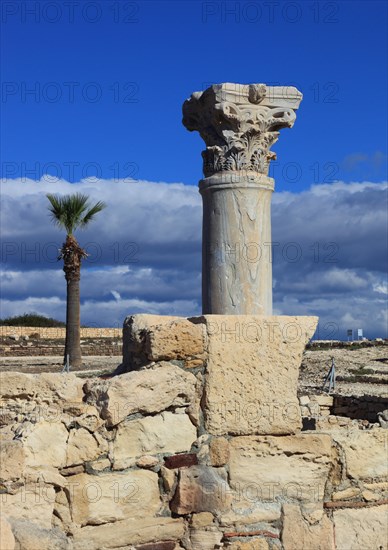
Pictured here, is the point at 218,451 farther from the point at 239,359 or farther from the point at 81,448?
the point at 81,448

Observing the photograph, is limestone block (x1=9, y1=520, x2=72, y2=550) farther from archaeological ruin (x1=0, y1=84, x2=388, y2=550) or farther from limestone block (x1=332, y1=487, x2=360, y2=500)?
limestone block (x1=332, y1=487, x2=360, y2=500)

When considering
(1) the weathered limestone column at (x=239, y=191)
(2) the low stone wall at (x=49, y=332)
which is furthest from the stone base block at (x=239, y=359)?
(2) the low stone wall at (x=49, y=332)

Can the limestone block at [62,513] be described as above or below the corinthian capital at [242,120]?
below

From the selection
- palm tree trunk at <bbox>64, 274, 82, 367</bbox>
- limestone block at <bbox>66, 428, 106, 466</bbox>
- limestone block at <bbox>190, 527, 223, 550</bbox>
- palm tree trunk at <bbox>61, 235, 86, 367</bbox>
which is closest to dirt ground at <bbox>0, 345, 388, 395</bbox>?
palm tree trunk at <bbox>64, 274, 82, 367</bbox>

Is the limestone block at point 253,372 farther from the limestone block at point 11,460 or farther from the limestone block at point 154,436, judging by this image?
the limestone block at point 11,460

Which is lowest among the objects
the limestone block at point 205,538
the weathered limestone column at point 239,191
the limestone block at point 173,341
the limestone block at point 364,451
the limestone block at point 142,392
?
the limestone block at point 205,538

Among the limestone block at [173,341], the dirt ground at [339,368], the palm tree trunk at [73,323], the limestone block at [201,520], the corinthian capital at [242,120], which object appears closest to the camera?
the limestone block at [201,520]

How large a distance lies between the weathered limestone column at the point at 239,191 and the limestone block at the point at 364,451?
291 cm

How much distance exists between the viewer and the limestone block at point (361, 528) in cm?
402

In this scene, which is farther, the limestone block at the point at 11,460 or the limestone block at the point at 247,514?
the limestone block at the point at 247,514

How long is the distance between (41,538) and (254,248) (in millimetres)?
4467

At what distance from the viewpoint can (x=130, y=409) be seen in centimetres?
372

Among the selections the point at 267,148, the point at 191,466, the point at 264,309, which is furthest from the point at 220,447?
the point at 267,148

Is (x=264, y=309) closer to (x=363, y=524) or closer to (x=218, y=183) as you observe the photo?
(x=218, y=183)
